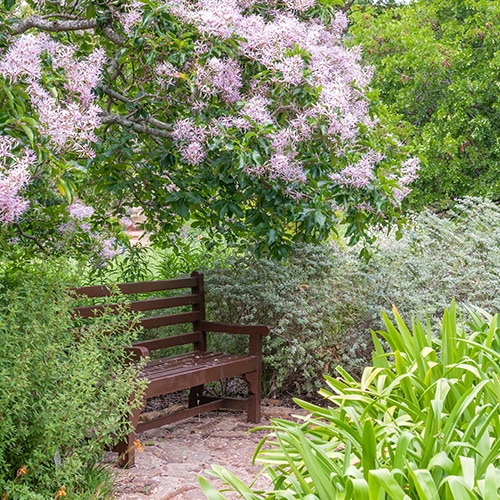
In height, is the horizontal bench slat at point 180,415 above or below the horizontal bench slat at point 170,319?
below

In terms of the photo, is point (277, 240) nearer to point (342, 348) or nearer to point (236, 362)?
point (236, 362)

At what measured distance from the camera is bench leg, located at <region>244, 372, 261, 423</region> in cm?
549

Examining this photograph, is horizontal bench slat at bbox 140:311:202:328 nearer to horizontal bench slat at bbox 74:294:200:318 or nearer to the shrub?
horizontal bench slat at bbox 74:294:200:318

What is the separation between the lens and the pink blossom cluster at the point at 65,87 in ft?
9.96

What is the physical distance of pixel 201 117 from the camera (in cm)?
414

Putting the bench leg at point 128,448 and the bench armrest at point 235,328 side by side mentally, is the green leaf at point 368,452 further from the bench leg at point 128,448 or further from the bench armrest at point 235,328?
the bench armrest at point 235,328

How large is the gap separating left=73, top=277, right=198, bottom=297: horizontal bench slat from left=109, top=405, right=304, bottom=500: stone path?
→ 1037mm

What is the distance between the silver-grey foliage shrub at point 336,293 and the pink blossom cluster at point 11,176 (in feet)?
10.6

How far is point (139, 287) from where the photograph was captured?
530 cm

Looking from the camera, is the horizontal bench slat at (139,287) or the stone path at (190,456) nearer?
the stone path at (190,456)

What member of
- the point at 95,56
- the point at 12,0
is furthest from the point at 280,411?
the point at 12,0

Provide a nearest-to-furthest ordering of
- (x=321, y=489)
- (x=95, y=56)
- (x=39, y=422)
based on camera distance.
Answer: (x=321, y=489) → (x=39, y=422) → (x=95, y=56)

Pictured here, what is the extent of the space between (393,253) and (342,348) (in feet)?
3.50

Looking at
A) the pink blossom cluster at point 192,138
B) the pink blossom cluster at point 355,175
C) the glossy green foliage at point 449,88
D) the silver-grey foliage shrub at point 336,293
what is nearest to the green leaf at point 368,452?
the pink blossom cluster at point 192,138
